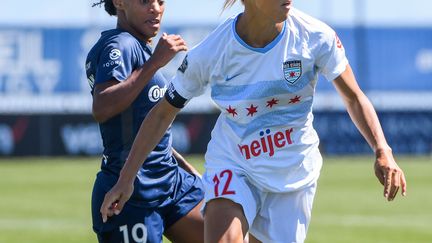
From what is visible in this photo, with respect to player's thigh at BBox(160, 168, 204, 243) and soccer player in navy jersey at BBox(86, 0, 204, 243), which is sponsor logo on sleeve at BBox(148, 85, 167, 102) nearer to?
soccer player in navy jersey at BBox(86, 0, 204, 243)

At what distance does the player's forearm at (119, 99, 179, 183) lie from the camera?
261 inches

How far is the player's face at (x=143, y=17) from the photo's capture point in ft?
24.1

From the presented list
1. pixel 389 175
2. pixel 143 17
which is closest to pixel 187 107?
pixel 143 17

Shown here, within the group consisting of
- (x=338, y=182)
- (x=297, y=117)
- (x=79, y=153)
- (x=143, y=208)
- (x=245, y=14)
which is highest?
(x=245, y=14)

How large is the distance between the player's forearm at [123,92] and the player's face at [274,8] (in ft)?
2.44

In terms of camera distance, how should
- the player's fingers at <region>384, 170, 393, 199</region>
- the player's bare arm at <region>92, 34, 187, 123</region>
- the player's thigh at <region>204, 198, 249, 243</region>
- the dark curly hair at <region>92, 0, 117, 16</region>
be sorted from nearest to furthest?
the player's fingers at <region>384, 170, 393, 199</region>
the player's thigh at <region>204, 198, 249, 243</region>
the player's bare arm at <region>92, 34, 187, 123</region>
the dark curly hair at <region>92, 0, 117, 16</region>

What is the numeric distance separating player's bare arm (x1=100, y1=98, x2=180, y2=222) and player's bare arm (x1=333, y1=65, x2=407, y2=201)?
95cm

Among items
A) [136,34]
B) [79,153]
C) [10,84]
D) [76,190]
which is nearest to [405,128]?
[79,153]

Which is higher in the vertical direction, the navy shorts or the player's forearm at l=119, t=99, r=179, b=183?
the player's forearm at l=119, t=99, r=179, b=183

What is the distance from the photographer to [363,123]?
659cm

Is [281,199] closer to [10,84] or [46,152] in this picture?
[46,152]

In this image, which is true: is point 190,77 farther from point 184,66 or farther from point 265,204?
point 265,204

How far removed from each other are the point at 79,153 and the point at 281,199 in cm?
2116

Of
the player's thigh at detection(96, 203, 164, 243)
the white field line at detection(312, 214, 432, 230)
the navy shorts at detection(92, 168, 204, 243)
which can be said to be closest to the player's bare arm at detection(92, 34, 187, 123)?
the navy shorts at detection(92, 168, 204, 243)
